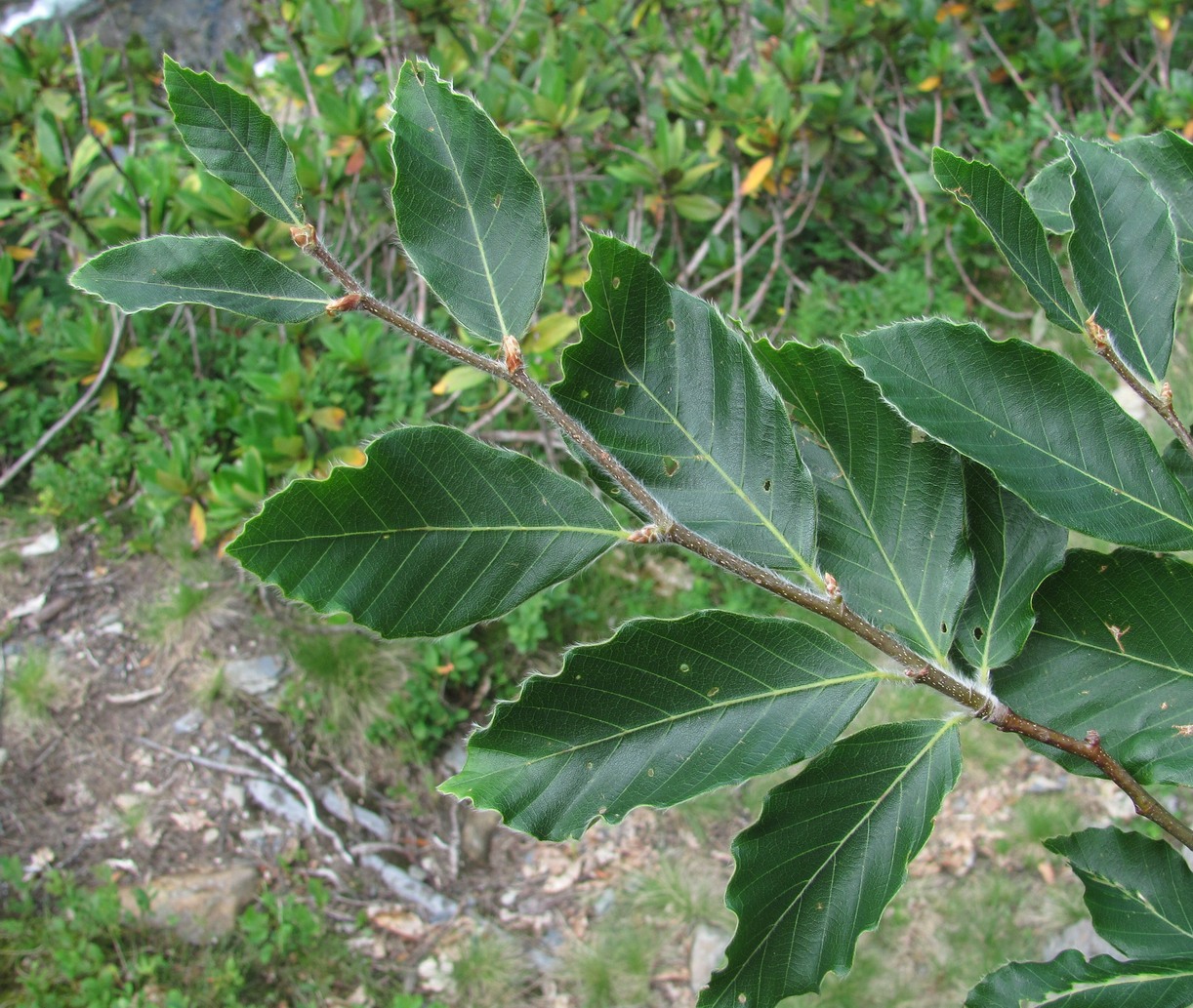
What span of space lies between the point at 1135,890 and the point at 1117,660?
0.84 ft

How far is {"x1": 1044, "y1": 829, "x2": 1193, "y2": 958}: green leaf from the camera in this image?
0.90 metres

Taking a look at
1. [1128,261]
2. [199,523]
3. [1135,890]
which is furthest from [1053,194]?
[199,523]

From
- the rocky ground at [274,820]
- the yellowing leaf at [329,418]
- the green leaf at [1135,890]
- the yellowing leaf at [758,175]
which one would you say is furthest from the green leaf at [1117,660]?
the yellowing leaf at [758,175]

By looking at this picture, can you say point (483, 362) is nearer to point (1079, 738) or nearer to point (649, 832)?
point (1079, 738)

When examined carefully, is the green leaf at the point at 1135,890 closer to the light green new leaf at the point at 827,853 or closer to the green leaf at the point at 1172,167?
the light green new leaf at the point at 827,853

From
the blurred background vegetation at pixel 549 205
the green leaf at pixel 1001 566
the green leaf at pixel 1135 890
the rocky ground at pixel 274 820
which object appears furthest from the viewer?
the blurred background vegetation at pixel 549 205

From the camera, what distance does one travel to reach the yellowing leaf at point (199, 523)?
3.13 m

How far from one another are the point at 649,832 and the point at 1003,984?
264 centimetres

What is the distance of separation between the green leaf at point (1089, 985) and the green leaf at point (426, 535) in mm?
533

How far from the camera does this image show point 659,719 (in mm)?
752

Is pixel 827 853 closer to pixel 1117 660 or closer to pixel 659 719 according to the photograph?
pixel 659 719

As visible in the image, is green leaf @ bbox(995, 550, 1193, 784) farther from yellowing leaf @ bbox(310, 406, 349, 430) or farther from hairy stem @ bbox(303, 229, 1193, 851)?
yellowing leaf @ bbox(310, 406, 349, 430)

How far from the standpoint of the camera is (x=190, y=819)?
3.18m

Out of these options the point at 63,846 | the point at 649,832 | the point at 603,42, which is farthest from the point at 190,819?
the point at 603,42
